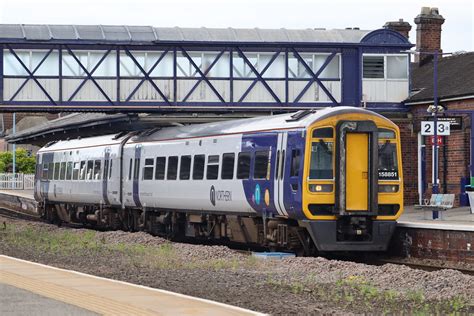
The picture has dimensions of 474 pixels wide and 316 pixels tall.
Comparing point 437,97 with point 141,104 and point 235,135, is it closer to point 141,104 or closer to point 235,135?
point 141,104

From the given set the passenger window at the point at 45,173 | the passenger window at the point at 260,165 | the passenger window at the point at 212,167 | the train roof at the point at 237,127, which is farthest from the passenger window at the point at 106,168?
the passenger window at the point at 260,165

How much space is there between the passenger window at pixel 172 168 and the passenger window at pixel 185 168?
0.40 metres

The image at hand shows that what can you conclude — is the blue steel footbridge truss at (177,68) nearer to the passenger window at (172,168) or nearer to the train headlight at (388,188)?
the passenger window at (172,168)

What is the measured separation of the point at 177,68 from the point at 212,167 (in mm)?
13172

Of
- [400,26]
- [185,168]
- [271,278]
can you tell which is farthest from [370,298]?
[400,26]

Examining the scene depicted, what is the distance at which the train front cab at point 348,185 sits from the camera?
21984 millimetres

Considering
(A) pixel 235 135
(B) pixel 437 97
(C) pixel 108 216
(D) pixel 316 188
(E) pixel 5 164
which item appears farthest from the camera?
(E) pixel 5 164

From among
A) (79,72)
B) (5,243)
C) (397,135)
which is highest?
(79,72)

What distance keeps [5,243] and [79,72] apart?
13959 mm

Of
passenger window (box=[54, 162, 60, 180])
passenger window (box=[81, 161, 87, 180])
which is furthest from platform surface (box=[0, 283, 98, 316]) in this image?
passenger window (box=[54, 162, 60, 180])

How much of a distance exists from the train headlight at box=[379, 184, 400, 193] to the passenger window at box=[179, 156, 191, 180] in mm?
6452

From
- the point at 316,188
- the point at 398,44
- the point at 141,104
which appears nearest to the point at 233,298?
the point at 316,188

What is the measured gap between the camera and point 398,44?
133ft

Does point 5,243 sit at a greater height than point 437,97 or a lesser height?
lesser
